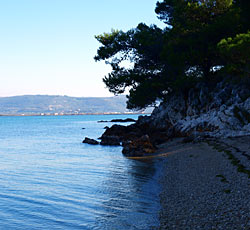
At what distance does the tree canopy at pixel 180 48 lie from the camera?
31797 mm

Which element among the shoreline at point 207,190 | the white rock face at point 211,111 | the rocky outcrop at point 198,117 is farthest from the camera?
the rocky outcrop at point 198,117

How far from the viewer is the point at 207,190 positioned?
11.4 meters

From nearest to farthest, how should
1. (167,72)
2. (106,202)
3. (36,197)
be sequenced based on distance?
1. (106,202)
2. (36,197)
3. (167,72)

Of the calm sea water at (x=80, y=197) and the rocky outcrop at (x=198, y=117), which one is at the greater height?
the rocky outcrop at (x=198, y=117)

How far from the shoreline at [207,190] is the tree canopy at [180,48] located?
1207cm

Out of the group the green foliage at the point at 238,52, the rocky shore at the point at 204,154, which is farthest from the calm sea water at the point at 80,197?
the green foliage at the point at 238,52

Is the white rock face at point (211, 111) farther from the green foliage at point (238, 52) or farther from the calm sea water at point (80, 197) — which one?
the calm sea water at point (80, 197)

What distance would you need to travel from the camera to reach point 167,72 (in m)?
40.4

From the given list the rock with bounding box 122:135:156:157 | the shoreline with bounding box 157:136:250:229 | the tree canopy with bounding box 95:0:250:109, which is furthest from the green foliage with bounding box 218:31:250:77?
the rock with bounding box 122:135:156:157

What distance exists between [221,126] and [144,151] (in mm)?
7222

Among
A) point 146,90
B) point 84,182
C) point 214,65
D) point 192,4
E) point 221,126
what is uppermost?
point 192,4

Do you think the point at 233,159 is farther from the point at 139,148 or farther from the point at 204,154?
the point at 139,148

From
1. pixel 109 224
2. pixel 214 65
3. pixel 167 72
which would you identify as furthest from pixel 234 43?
pixel 109 224

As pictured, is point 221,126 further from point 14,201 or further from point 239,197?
point 14,201
